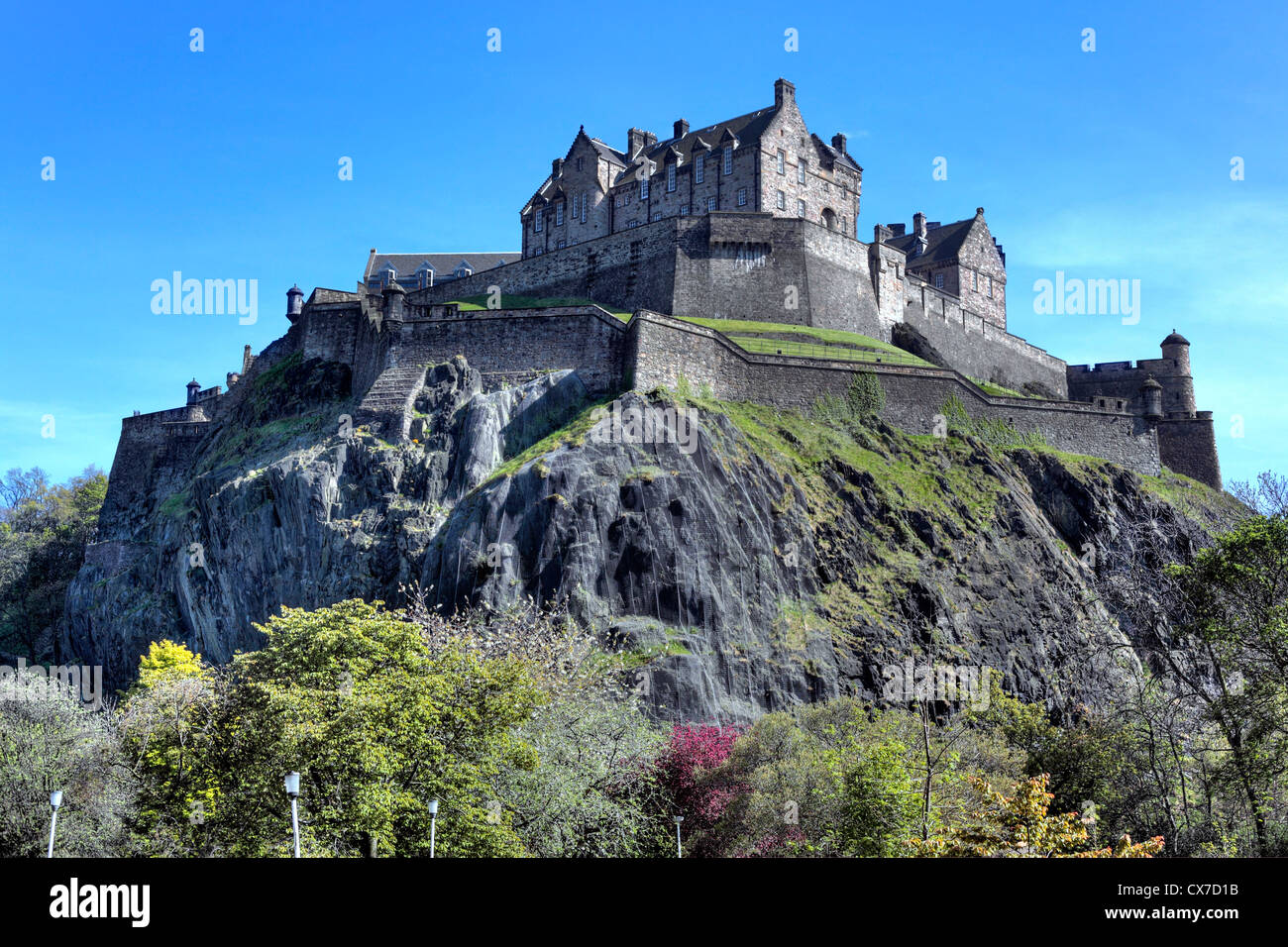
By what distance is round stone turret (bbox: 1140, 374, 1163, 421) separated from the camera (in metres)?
66.2

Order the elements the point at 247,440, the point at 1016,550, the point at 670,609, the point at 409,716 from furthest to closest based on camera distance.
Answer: the point at 247,440 < the point at 1016,550 < the point at 670,609 < the point at 409,716

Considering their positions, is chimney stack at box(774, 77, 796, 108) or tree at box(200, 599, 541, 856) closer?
tree at box(200, 599, 541, 856)

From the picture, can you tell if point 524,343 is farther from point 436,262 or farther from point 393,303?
point 436,262

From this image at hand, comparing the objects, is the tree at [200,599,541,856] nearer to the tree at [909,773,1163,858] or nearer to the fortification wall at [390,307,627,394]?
the tree at [909,773,1163,858]

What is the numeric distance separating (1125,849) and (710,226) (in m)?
48.4

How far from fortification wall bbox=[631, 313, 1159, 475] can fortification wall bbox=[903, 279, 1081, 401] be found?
882 centimetres

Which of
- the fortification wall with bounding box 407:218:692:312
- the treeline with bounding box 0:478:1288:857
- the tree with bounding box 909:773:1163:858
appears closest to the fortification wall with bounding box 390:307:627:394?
the fortification wall with bounding box 407:218:692:312

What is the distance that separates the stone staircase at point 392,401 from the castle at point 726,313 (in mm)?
102

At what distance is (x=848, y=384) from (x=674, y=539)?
1693 centimetres

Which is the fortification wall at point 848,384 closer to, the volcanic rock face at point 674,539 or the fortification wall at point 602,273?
the volcanic rock face at point 674,539

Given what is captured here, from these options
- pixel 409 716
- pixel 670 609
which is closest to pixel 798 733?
pixel 670 609

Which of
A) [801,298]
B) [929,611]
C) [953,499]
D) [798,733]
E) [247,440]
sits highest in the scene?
[801,298]

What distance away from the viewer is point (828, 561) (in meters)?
46.2

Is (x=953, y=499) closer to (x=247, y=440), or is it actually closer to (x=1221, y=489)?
(x=1221, y=489)
